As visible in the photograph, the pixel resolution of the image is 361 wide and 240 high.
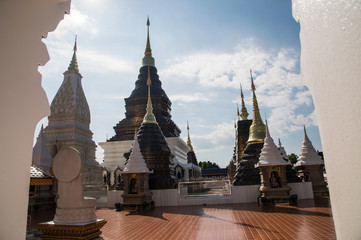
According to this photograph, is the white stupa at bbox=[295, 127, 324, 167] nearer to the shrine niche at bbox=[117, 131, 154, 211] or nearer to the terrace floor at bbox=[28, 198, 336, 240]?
the terrace floor at bbox=[28, 198, 336, 240]

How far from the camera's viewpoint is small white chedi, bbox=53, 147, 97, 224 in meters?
5.19

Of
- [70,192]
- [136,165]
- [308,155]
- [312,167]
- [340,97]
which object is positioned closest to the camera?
[340,97]

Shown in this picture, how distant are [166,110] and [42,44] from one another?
31.4 metres

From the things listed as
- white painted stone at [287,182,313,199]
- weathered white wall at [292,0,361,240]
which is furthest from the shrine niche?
weathered white wall at [292,0,361,240]

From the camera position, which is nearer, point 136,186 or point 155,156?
point 136,186

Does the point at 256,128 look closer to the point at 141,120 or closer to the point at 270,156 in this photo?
the point at 270,156

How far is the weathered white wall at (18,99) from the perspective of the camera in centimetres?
232

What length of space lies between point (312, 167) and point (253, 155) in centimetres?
356

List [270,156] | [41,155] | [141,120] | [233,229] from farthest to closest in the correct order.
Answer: [141,120]
[41,155]
[270,156]
[233,229]

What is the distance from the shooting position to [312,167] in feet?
54.1

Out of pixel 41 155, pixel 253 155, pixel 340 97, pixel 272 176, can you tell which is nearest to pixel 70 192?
pixel 340 97

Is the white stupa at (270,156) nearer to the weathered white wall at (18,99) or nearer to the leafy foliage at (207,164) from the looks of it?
the weathered white wall at (18,99)

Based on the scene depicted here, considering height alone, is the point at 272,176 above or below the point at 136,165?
below

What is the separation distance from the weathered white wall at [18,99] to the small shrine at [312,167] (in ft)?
54.8
